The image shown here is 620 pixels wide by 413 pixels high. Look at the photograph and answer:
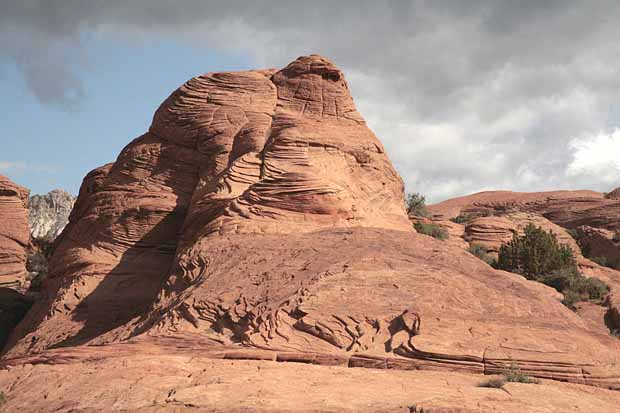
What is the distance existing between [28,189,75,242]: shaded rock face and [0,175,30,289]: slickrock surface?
40.1 metres

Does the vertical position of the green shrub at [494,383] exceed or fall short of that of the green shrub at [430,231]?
it falls short

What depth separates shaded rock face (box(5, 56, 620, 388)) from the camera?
1184 cm

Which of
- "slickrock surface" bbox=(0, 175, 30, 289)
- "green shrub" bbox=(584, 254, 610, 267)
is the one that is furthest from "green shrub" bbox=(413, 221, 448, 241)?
"slickrock surface" bbox=(0, 175, 30, 289)

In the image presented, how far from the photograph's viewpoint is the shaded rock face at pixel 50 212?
72875 millimetres

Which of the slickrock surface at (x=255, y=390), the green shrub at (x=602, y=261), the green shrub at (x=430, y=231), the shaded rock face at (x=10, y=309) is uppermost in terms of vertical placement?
the green shrub at (x=430, y=231)

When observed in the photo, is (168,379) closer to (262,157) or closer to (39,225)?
(262,157)

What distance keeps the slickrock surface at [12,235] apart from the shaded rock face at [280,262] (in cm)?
801

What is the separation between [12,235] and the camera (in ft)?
106

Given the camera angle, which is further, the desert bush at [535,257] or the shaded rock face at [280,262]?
the desert bush at [535,257]

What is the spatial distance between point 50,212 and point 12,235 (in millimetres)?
45874

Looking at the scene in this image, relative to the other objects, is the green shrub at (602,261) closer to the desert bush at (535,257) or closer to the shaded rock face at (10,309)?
the desert bush at (535,257)

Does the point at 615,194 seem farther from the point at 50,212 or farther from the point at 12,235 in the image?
the point at 50,212

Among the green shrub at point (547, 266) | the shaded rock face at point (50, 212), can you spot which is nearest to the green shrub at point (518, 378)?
the green shrub at point (547, 266)

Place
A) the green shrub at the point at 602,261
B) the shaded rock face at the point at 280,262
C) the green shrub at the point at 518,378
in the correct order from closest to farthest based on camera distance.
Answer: the green shrub at the point at 518,378 < the shaded rock face at the point at 280,262 < the green shrub at the point at 602,261
